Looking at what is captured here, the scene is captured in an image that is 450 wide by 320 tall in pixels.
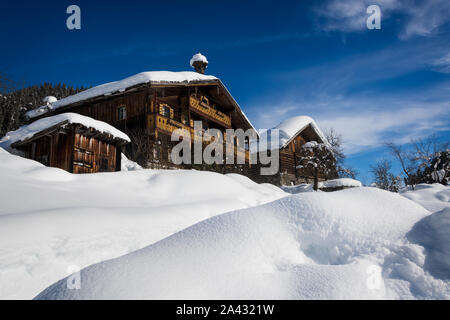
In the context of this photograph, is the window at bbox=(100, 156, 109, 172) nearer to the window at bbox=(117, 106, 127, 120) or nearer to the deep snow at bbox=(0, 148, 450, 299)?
the window at bbox=(117, 106, 127, 120)

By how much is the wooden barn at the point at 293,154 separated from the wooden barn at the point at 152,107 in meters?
4.21

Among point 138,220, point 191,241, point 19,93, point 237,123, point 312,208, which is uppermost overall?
point 19,93

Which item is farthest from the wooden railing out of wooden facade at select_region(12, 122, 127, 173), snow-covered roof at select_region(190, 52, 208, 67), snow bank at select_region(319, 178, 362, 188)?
snow bank at select_region(319, 178, 362, 188)

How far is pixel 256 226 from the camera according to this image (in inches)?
76.4

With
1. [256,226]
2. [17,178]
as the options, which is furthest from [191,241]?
[17,178]

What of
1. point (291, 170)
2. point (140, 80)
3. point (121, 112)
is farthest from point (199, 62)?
point (291, 170)

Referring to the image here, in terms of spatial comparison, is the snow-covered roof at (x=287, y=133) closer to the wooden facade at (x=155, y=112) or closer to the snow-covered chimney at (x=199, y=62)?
the wooden facade at (x=155, y=112)

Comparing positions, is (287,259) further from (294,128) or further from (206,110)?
(294,128)

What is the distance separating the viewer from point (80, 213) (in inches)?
142

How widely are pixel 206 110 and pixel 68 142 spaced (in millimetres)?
8787

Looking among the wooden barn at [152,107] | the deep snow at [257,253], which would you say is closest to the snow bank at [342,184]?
the wooden barn at [152,107]

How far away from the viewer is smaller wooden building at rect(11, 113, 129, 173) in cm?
940
